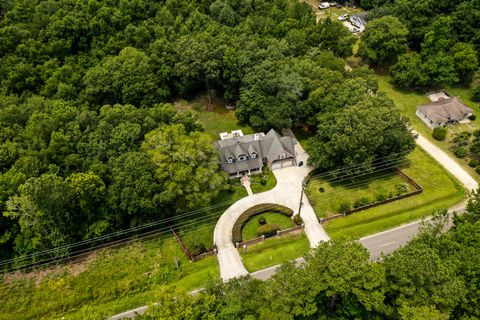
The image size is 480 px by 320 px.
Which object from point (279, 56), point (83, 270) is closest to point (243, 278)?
point (83, 270)

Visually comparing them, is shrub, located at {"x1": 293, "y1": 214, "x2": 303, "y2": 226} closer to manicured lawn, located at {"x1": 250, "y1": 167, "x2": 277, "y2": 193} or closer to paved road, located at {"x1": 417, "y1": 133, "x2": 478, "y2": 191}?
manicured lawn, located at {"x1": 250, "y1": 167, "x2": 277, "y2": 193}

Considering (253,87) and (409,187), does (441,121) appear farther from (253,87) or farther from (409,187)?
(253,87)

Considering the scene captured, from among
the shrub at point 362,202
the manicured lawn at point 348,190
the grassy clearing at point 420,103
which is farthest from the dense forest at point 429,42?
the shrub at point 362,202

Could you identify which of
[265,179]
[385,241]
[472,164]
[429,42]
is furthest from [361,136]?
[429,42]

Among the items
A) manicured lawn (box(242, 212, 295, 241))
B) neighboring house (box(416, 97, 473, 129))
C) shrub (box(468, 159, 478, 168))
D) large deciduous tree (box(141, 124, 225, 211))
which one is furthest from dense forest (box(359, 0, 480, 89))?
large deciduous tree (box(141, 124, 225, 211))

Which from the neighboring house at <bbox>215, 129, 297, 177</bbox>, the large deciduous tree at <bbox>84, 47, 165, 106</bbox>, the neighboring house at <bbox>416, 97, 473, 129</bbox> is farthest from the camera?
the neighboring house at <bbox>416, 97, 473, 129</bbox>

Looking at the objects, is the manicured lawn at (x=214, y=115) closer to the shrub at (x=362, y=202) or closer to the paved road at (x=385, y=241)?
the shrub at (x=362, y=202)
